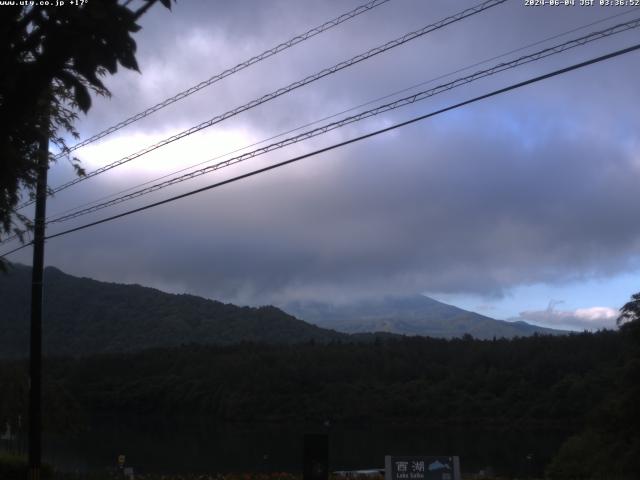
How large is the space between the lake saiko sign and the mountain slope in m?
123

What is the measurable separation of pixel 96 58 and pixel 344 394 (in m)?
106

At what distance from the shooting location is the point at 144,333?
167250mm

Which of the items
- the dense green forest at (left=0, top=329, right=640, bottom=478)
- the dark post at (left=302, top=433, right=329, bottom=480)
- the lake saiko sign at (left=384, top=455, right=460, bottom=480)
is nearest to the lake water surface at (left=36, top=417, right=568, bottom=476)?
the dense green forest at (left=0, top=329, right=640, bottom=478)

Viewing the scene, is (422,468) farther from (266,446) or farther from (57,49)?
(266,446)

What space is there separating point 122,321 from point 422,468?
15852cm

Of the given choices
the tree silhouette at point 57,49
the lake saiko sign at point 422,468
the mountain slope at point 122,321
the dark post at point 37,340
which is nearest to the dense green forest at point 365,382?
the mountain slope at point 122,321

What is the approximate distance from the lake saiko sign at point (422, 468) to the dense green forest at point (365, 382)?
242ft

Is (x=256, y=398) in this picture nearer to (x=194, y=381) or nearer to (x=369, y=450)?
(x=194, y=381)

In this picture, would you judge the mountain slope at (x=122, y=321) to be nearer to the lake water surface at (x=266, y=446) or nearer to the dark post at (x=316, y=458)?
the lake water surface at (x=266, y=446)

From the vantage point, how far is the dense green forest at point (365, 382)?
97.1 meters

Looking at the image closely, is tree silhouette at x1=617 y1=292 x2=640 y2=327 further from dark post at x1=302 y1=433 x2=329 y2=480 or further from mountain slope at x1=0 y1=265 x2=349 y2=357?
mountain slope at x1=0 y1=265 x2=349 y2=357

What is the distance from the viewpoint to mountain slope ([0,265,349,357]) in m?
147

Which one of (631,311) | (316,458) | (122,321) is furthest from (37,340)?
(122,321)

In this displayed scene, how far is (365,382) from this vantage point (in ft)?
372
